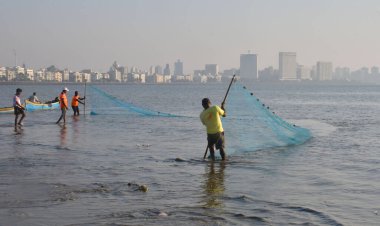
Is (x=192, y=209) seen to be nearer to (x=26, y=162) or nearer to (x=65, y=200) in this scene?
(x=65, y=200)

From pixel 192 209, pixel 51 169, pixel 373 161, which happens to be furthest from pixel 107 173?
pixel 373 161

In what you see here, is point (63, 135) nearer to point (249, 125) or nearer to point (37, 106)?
point (249, 125)

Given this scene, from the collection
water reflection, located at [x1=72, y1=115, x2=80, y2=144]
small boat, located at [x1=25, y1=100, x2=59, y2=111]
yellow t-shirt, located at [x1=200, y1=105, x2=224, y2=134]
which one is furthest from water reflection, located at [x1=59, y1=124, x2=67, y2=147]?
small boat, located at [x1=25, y1=100, x2=59, y2=111]

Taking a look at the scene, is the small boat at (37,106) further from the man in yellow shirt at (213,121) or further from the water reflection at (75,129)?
the man in yellow shirt at (213,121)

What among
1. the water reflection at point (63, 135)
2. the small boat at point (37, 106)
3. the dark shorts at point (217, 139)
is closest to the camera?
the dark shorts at point (217, 139)

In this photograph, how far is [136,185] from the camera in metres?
10.4

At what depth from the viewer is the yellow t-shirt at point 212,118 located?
40.9ft

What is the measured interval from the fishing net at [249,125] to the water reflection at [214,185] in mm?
2192

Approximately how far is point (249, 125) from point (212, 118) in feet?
12.8

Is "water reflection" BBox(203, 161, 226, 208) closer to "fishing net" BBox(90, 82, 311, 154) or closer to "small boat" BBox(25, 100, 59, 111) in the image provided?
"fishing net" BBox(90, 82, 311, 154)

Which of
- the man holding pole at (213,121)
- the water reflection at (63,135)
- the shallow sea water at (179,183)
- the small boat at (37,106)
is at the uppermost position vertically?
the man holding pole at (213,121)

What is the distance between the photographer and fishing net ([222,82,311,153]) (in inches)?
606

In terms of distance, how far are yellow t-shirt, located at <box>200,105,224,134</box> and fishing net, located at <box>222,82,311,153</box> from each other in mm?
2296

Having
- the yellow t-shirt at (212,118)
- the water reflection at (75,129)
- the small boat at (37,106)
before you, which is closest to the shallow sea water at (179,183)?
the water reflection at (75,129)
